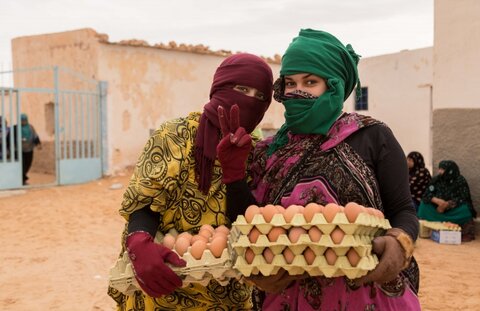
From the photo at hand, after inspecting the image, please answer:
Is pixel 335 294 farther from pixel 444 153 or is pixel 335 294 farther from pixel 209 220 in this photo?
pixel 444 153

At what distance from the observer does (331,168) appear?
1728mm

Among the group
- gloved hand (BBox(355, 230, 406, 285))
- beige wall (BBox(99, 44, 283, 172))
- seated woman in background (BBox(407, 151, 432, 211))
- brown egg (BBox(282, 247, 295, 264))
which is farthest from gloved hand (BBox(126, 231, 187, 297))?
beige wall (BBox(99, 44, 283, 172))

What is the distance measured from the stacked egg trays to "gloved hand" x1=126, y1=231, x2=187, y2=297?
239mm

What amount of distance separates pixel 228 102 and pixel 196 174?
0.29m

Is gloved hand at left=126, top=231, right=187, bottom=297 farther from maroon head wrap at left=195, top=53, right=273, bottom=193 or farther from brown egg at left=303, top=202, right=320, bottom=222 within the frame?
brown egg at left=303, top=202, right=320, bottom=222

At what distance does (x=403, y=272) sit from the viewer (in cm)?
173

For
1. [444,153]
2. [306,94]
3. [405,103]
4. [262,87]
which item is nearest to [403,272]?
[306,94]

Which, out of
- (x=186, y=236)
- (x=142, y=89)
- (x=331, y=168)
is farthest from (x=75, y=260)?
(x=142, y=89)

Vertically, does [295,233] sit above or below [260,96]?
below

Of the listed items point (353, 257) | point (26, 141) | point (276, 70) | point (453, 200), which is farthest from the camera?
point (276, 70)

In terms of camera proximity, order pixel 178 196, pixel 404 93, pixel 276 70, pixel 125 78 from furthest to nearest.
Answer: pixel 404 93 → pixel 276 70 → pixel 125 78 → pixel 178 196

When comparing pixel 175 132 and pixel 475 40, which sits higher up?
pixel 475 40

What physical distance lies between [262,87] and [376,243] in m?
0.76

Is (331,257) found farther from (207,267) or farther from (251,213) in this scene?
(207,267)
